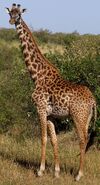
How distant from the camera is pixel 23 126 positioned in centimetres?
1578

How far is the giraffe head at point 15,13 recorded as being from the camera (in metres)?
9.78

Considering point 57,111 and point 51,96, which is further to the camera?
point 51,96

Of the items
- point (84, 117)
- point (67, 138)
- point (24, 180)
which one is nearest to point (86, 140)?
point (84, 117)

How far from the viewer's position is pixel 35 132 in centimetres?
1528

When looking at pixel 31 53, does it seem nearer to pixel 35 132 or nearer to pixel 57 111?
pixel 57 111

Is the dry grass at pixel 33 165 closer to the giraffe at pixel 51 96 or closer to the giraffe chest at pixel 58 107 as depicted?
the giraffe at pixel 51 96

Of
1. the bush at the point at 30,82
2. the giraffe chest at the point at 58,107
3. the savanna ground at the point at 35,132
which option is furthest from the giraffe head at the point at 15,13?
the bush at the point at 30,82

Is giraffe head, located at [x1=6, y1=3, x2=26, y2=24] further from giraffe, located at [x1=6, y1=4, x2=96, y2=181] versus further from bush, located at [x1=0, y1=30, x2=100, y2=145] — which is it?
bush, located at [x1=0, y1=30, x2=100, y2=145]

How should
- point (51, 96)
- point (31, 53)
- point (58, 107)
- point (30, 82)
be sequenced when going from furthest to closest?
1. point (30, 82)
2. point (31, 53)
3. point (51, 96)
4. point (58, 107)

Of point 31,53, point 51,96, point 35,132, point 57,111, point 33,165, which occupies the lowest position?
point 35,132

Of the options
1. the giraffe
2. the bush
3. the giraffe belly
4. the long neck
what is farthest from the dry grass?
the bush

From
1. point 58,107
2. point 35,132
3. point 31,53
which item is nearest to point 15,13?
point 31,53

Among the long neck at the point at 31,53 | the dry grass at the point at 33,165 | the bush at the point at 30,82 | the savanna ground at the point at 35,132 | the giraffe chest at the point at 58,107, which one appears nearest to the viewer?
the dry grass at the point at 33,165

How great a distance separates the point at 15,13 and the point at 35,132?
6060mm
